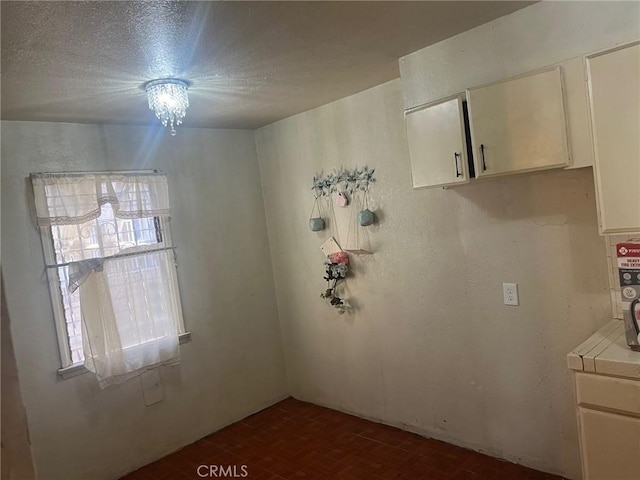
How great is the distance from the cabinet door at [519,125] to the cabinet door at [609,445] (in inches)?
38.9

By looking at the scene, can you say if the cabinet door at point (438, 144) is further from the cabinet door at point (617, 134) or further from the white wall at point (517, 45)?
the cabinet door at point (617, 134)

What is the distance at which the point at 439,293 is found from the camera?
2861 mm

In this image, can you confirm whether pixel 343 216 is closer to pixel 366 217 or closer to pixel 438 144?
pixel 366 217

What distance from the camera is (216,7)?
168 cm

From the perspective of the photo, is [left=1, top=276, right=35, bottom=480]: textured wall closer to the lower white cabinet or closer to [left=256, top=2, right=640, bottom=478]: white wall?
the lower white cabinet

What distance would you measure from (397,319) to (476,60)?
64.8 inches

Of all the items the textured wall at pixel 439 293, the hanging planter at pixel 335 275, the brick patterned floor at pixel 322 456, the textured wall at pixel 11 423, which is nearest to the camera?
the textured wall at pixel 11 423

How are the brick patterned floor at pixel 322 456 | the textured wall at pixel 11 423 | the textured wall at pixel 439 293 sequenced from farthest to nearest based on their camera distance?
the brick patterned floor at pixel 322 456 < the textured wall at pixel 439 293 < the textured wall at pixel 11 423

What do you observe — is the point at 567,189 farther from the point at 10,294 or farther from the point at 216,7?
the point at 10,294

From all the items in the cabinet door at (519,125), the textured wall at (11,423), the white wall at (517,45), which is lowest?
the textured wall at (11,423)

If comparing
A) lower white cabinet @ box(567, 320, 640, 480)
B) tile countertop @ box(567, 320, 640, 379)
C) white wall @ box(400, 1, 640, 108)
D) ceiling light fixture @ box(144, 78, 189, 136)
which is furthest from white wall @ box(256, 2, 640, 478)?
ceiling light fixture @ box(144, 78, 189, 136)

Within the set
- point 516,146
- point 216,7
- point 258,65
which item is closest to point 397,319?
point 516,146

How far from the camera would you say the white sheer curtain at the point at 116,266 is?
293cm

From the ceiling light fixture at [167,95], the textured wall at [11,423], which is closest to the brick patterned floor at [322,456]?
the ceiling light fixture at [167,95]
